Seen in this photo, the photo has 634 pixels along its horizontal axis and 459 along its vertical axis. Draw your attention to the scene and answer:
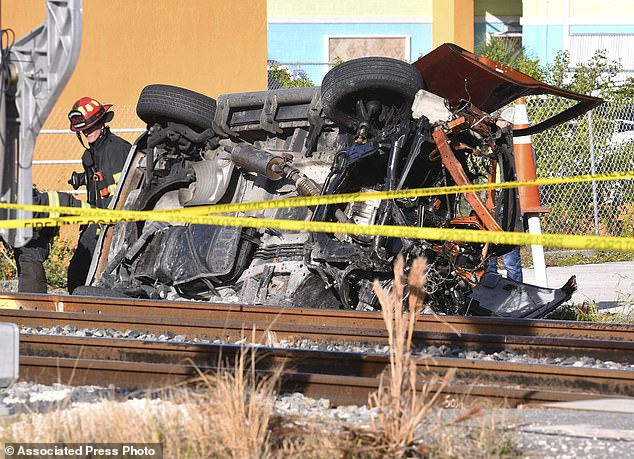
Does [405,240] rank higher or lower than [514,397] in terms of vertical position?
higher

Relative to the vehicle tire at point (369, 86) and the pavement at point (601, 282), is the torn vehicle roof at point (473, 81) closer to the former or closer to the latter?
the vehicle tire at point (369, 86)

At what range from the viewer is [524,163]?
12.0 metres

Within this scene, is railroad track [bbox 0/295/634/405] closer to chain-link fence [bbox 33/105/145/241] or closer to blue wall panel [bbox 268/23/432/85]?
chain-link fence [bbox 33/105/145/241]

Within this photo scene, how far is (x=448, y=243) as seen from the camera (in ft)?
30.1

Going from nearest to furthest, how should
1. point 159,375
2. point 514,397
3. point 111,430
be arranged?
1. point 111,430
2. point 514,397
3. point 159,375

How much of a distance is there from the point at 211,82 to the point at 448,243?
11887 mm

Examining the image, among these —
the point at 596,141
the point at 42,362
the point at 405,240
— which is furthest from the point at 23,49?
the point at 596,141

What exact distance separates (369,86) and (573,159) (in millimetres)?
9215

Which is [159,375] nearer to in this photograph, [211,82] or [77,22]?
[77,22]

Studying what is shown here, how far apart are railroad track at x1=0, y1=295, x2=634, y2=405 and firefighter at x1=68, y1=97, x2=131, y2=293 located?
6.65 ft

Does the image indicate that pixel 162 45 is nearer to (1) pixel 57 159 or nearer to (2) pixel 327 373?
(1) pixel 57 159

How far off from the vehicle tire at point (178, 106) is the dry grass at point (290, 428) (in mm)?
6394

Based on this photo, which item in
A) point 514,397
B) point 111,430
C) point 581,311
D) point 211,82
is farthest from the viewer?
point 211,82

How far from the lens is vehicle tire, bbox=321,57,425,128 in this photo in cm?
969
